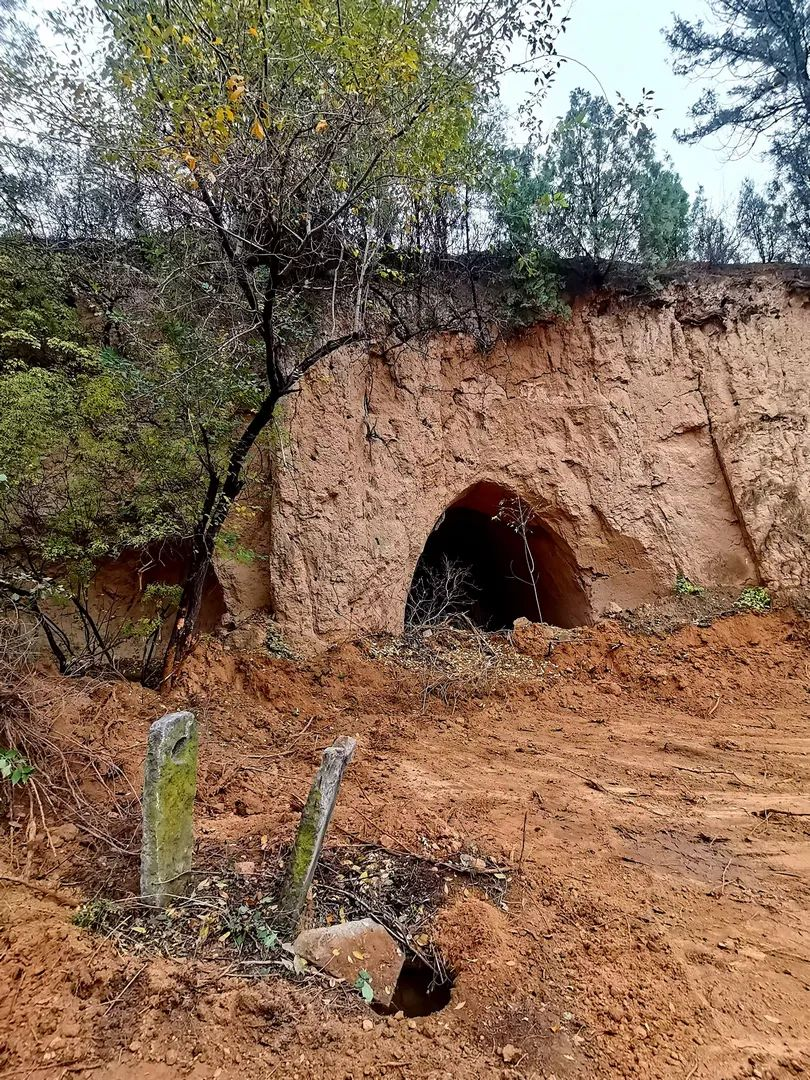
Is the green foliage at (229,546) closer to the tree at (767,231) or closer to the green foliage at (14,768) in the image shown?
the green foliage at (14,768)

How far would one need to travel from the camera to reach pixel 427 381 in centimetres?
767

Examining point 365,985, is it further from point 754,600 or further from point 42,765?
point 754,600

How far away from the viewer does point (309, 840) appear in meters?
2.59

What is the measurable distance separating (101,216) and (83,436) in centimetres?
437

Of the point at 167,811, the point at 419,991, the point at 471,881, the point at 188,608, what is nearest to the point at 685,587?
the point at 471,881

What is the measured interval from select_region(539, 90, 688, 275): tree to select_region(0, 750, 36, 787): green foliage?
8.50 metres

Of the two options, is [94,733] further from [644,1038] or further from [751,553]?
[751,553]

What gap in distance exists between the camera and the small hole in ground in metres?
2.41

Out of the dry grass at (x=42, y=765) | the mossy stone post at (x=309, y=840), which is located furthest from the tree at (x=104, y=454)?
the mossy stone post at (x=309, y=840)

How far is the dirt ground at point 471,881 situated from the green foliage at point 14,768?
4.9 inches

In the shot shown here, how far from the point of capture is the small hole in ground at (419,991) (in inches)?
94.7

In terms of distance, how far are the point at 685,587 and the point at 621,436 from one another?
2.33 metres

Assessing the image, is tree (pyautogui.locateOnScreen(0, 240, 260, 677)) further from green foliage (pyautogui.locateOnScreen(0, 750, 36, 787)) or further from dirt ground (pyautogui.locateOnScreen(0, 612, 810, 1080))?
green foliage (pyautogui.locateOnScreen(0, 750, 36, 787))

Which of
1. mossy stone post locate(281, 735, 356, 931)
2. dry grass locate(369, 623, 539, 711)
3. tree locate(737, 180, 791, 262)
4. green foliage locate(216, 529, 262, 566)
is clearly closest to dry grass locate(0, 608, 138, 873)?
mossy stone post locate(281, 735, 356, 931)
